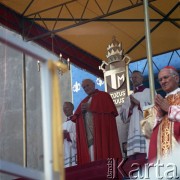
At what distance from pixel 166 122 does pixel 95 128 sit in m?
2.64

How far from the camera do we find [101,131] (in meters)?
8.12

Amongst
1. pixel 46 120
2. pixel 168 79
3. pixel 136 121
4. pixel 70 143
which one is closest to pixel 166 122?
pixel 168 79

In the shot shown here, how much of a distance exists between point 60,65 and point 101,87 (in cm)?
975

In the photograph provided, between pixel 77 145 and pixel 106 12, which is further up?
pixel 106 12

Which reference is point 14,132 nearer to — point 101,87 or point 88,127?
point 101,87

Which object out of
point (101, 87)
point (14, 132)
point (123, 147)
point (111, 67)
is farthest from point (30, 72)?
point (123, 147)

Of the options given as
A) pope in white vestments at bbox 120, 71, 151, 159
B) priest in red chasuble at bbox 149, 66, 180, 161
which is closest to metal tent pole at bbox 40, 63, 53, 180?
priest in red chasuble at bbox 149, 66, 180, 161

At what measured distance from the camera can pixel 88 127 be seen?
27.0 ft

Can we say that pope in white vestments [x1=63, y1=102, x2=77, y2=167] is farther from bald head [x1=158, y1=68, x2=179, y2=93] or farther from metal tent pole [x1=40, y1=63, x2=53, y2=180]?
metal tent pole [x1=40, y1=63, x2=53, y2=180]

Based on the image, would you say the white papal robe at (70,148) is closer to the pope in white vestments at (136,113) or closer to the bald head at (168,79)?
the pope in white vestments at (136,113)

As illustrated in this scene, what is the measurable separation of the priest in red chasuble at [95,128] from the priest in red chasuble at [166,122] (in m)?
2.42

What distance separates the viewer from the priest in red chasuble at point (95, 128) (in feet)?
26.4

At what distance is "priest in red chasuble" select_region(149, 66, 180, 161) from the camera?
5461mm

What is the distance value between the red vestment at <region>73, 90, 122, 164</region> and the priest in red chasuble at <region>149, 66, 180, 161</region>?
242cm
